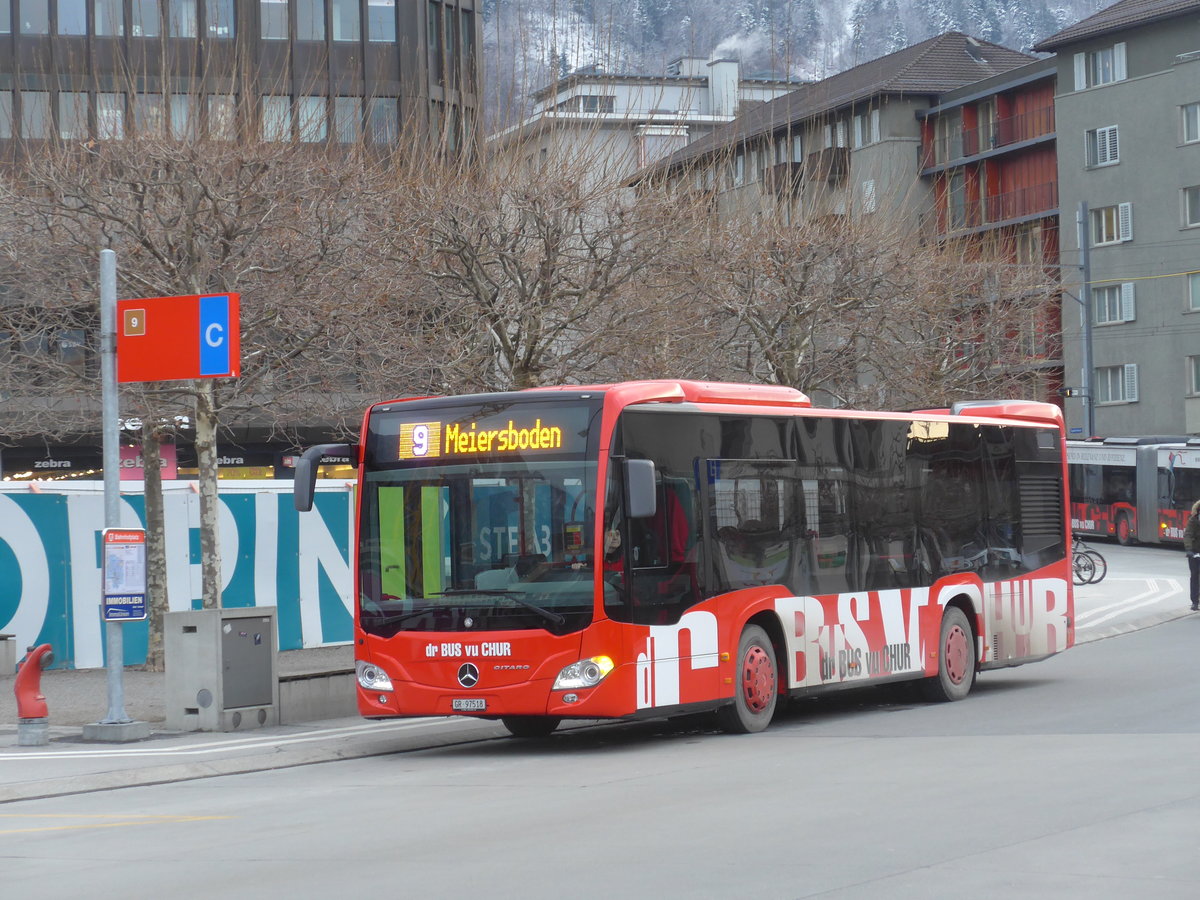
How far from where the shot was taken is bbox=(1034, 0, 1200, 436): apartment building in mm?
59094

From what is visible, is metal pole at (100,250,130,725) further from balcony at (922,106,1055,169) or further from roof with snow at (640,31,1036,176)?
roof with snow at (640,31,1036,176)

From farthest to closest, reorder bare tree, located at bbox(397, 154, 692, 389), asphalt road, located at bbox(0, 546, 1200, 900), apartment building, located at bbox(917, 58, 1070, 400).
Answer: apartment building, located at bbox(917, 58, 1070, 400)
bare tree, located at bbox(397, 154, 692, 389)
asphalt road, located at bbox(0, 546, 1200, 900)

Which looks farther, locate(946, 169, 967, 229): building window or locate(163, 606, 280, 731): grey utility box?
locate(946, 169, 967, 229): building window

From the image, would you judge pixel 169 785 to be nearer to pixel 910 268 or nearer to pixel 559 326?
pixel 559 326

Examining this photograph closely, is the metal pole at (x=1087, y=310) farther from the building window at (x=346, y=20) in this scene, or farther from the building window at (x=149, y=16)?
the building window at (x=149, y=16)

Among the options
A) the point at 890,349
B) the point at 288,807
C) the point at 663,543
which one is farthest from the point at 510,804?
the point at 890,349

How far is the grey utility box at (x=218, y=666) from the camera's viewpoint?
15.2 meters

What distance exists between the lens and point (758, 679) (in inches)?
567

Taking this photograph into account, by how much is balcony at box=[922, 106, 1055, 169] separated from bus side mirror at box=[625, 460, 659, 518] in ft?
190

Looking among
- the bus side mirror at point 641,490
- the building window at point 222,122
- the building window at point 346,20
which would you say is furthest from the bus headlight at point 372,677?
the building window at point 346,20

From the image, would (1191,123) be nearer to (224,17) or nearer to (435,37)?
(435,37)

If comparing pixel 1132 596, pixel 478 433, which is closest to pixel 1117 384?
pixel 1132 596

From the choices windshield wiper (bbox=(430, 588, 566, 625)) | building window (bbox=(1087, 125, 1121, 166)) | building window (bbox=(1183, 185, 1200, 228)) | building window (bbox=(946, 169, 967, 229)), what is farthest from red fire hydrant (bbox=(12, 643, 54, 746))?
building window (bbox=(946, 169, 967, 229))

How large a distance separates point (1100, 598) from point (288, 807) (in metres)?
24.2
